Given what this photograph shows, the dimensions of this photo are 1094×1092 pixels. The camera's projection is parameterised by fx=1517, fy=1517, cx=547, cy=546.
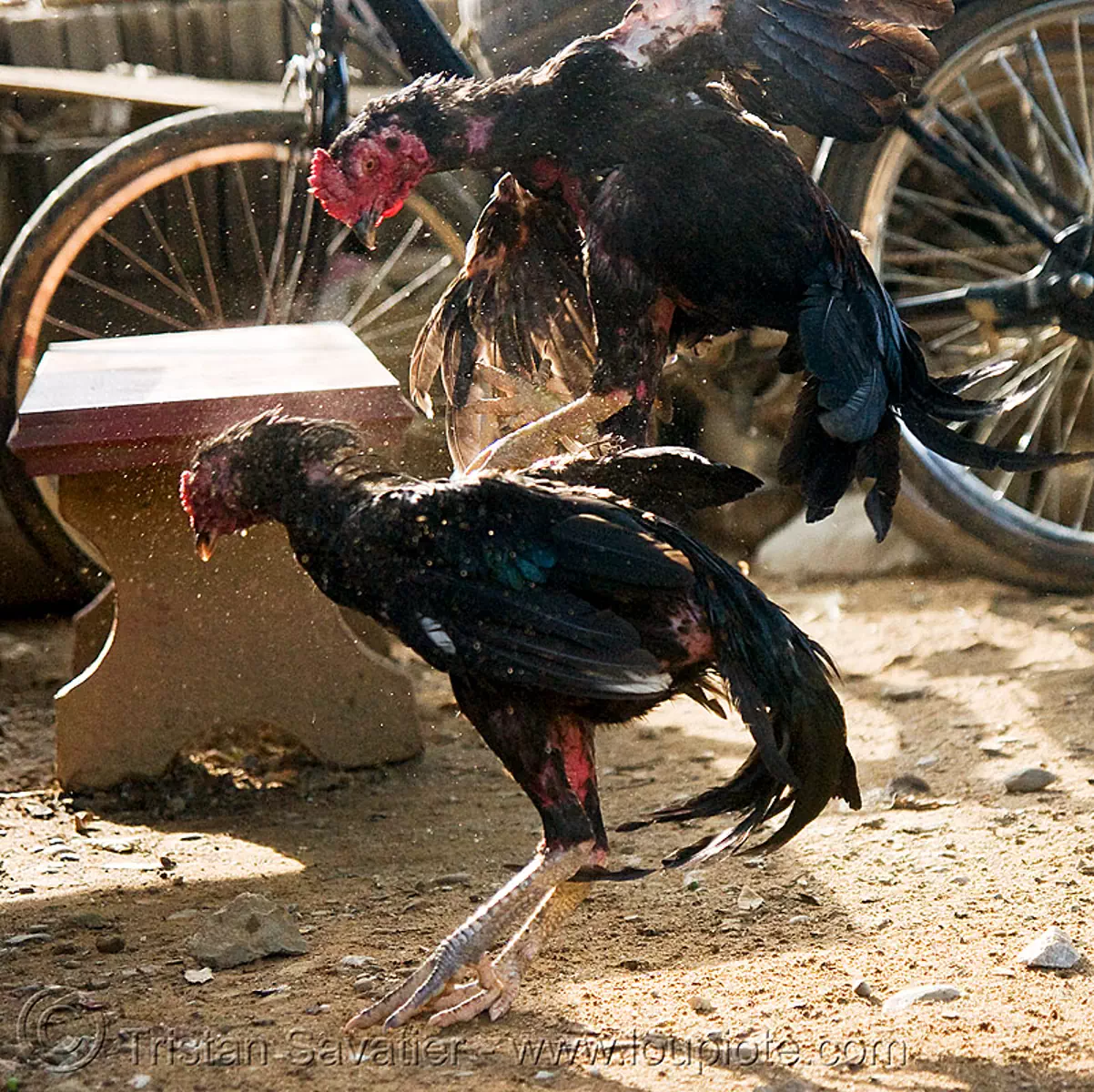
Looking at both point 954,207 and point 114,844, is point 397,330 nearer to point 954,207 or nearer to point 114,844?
point 954,207

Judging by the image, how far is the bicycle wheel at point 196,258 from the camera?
4.32m

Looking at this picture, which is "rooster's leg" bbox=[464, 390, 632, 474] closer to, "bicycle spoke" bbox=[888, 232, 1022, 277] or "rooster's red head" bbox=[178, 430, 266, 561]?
"rooster's red head" bbox=[178, 430, 266, 561]

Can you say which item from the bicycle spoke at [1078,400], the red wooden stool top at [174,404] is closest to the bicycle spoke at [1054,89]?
the bicycle spoke at [1078,400]

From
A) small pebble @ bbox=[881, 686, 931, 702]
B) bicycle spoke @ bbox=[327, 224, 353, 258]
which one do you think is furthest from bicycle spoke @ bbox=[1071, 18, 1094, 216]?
bicycle spoke @ bbox=[327, 224, 353, 258]

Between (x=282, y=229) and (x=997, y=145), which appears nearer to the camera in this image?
(x=997, y=145)

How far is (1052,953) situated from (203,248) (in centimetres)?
333

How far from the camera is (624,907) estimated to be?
2.90 metres

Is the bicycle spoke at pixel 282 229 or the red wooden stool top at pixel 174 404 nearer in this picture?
the red wooden stool top at pixel 174 404

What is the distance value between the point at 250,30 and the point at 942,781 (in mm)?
3383

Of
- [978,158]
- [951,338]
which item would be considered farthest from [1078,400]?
[978,158]

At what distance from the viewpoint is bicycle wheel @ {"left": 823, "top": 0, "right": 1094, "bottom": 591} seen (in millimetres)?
4277

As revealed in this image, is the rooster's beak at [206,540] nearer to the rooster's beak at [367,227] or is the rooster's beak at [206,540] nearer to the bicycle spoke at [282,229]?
the rooster's beak at [367,227]

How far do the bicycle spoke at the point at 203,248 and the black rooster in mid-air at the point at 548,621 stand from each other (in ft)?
7.75

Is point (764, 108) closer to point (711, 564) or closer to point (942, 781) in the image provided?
point (711, 564)
